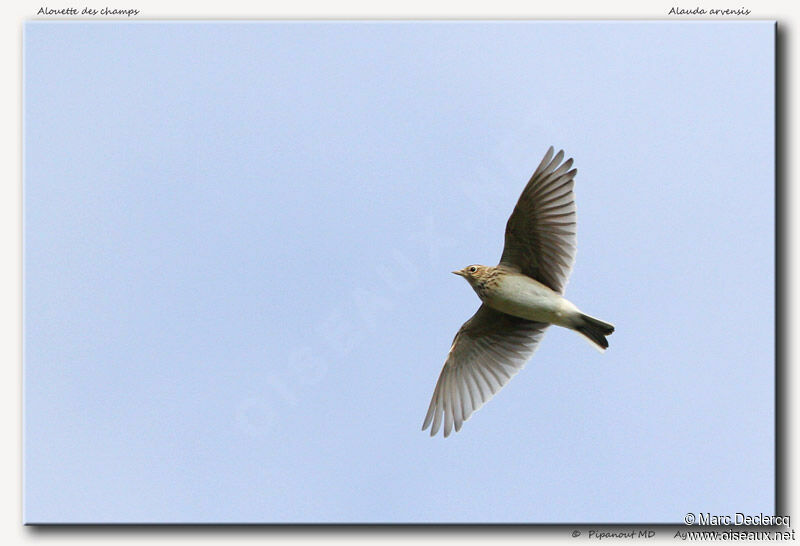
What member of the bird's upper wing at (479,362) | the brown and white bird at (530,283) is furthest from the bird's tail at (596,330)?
the bird's upper wing at (479,362)

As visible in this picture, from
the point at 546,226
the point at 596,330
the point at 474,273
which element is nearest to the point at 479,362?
the point at 474,273

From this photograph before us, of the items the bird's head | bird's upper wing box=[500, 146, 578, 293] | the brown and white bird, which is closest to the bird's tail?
the brown and white bird

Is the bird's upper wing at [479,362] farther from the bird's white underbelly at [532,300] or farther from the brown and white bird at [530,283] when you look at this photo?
the bird's white underbelly at [532,300]

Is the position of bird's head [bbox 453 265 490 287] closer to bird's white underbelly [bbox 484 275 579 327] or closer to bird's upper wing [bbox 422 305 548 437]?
bird's white underbelly [bbox 484 275 579 327]

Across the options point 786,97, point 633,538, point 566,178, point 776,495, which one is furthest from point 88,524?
point 786,97

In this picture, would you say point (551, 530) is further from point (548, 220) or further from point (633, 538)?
point (548, 220)

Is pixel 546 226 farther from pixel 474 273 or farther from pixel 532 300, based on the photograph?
pixel 474 273
